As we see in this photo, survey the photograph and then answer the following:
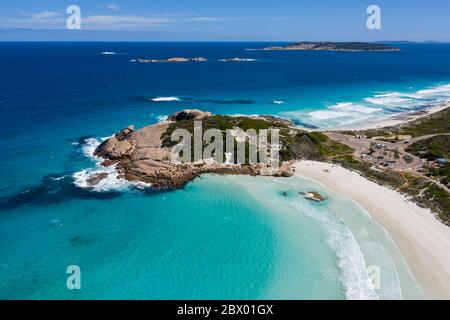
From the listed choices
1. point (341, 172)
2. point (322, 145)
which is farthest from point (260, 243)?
point (322, 145)

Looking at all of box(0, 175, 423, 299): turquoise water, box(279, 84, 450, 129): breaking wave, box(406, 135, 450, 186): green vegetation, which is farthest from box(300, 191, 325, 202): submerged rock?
box(279, 84, 450, 129): breaking wave

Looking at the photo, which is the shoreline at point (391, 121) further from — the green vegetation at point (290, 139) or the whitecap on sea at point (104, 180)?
the whitecap on sea at point (104, 180)

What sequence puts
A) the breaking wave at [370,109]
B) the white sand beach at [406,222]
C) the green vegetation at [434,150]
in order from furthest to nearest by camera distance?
the breaking wave at [370,109]
the green vegetation at [434,150]
the white sand beach at [406,222]

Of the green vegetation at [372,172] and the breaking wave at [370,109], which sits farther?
the breaking wave at [370,109]

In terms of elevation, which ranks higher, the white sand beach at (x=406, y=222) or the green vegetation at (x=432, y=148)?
the green vegetation at (x=432, y=148)

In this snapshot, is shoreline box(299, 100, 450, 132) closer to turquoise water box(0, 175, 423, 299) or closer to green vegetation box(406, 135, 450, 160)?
green vegetation box(406, 135, 450, 160)

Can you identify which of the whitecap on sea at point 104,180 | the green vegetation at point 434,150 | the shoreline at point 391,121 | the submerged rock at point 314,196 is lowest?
the submerged rock at point 314,196

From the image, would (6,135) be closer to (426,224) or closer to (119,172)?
(119,172)

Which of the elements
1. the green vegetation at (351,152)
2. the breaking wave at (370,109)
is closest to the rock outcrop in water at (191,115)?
the green vegetation at (351,152)

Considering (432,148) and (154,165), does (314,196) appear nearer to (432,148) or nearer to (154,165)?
(154,165)
